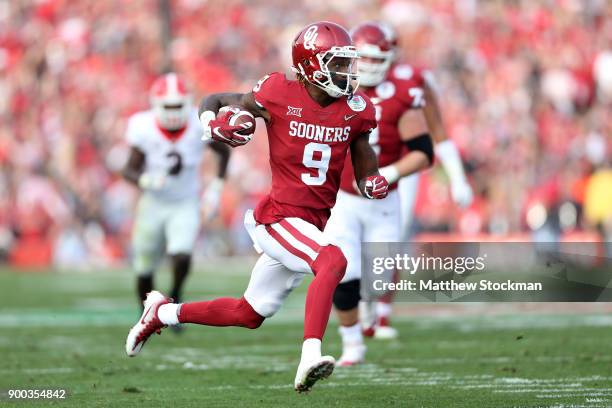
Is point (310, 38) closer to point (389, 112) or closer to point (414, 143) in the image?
point (389, 112)

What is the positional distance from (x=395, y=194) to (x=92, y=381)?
255 centimetres

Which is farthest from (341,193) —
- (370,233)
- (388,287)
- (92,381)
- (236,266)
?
(236,266)

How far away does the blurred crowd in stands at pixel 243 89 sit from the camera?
1870cm

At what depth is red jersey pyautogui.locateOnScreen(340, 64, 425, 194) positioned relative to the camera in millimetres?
7898

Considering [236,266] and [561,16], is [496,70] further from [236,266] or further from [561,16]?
[236,266]

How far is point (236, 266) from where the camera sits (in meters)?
19.7

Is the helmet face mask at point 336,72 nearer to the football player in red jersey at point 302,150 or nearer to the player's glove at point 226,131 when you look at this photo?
the football player in red jersey at point 302,150

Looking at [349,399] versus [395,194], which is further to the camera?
[395,194]

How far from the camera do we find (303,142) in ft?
18.0

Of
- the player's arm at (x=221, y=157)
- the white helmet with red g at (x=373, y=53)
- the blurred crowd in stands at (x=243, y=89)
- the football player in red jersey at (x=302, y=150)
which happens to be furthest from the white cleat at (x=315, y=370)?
the blurred crowd in stands at (x=243, y=89)

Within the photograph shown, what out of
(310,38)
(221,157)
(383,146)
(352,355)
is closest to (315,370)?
(310,38)

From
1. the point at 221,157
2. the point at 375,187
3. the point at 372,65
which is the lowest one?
the point at 375,187

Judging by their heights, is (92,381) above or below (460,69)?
below

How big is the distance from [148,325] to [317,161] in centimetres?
127
